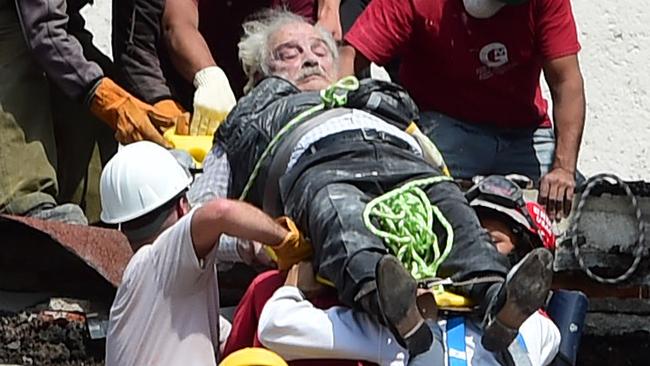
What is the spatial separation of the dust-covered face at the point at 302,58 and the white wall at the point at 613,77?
2317 mm

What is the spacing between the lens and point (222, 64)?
607 cm

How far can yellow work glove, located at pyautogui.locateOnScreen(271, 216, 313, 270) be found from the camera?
434cm

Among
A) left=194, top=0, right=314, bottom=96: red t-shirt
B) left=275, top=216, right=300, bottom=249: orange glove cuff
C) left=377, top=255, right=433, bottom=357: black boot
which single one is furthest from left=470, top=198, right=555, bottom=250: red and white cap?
left=194, top=0, right=314, bottom=96: red t-shirt

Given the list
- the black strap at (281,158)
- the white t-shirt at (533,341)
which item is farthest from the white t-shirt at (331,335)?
the black strap at (281,158)

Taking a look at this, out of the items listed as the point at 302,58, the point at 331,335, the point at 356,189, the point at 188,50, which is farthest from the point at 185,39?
the point at 331,335

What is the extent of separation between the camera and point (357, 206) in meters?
4.39

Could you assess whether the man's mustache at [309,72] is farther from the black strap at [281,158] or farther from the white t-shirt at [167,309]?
the white t-shirt at [167,309]

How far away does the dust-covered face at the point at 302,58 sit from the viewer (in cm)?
533

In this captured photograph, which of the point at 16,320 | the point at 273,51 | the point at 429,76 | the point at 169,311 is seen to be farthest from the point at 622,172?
the point at 169,311

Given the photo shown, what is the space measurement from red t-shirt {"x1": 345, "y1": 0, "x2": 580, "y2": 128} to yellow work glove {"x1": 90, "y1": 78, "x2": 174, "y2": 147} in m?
0.72

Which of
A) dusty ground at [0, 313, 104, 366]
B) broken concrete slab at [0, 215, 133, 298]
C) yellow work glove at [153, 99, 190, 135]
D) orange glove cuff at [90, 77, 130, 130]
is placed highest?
orange glove cuff at [90, 77, 130, 130]

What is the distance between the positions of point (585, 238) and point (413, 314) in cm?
154

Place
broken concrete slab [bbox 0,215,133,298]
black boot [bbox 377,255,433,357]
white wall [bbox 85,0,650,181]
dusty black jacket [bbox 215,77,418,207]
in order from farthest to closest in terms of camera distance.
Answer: white wall [bbox 85,0,650,181] → broken concrete slab [bbox 0,215,133,298] → dusty black jacket [bbox 215,77,418,207] → black boot [bbox 377,255,433,357]

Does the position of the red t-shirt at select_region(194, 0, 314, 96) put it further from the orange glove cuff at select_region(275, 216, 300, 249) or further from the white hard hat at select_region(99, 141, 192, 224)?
the orange glove cuff at select_region(275, 216, 300, 249)
